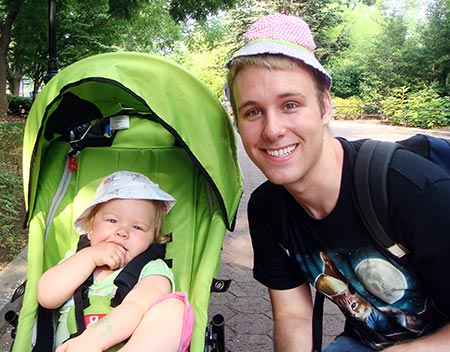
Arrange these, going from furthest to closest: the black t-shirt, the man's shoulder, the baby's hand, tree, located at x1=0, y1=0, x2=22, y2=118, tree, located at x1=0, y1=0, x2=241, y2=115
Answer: tree, located at x1=0, y1=0, x2=22, y2=118 → tree, located at x1=0, y1=0, x2=241, y2=115 → the baby's hand → the man's shoulder → the black t-shirt

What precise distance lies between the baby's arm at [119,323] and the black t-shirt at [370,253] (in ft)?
1.70

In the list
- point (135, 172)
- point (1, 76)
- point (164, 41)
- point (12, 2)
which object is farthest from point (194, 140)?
point (164, 41)

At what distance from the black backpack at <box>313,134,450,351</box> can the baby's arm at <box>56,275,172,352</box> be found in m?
0.96

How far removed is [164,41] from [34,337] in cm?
2292

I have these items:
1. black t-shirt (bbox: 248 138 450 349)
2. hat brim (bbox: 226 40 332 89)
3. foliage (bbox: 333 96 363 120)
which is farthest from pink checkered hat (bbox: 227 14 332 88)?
foliage (bbox: 333 96 363 120)

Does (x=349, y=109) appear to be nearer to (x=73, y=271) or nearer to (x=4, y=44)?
(x=4, y=44)

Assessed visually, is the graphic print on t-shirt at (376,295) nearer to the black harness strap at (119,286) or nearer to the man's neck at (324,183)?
the man's neck at (324,183)

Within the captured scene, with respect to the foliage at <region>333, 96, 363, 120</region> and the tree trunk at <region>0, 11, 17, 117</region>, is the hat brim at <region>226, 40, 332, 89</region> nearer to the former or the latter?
the tree trunk at <region>0, 11, 17, 117</region>

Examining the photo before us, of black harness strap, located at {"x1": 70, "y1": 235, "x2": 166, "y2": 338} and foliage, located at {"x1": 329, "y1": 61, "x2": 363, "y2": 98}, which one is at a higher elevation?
foliage, located at {"x1": 329, "y1": 61, "x2": 363, "y2": 98}

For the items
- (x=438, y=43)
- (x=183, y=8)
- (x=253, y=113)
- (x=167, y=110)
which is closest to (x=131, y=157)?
(x=167, y=110)

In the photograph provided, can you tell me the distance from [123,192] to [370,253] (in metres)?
1.22

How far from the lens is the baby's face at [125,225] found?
2.23m

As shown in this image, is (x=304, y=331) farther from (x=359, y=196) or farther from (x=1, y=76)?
(x=1, y=76)

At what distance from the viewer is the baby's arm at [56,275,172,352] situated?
68.2 inches
